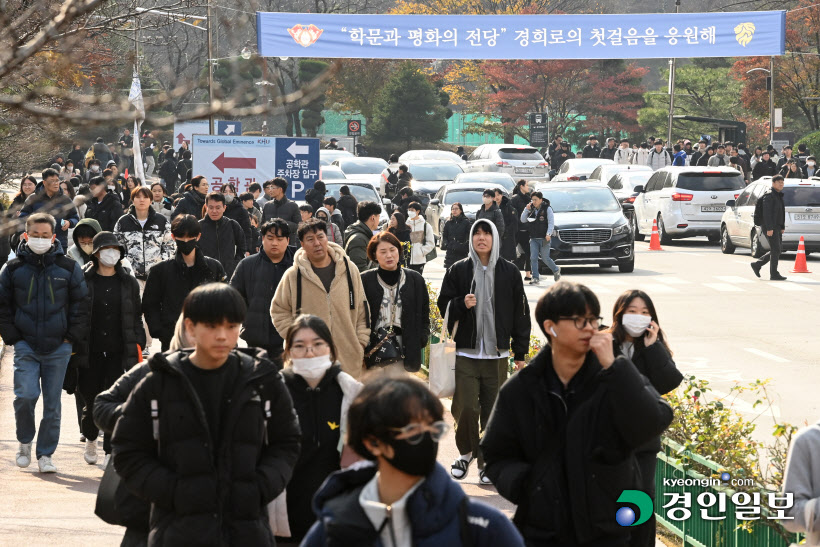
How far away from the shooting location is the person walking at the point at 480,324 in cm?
853

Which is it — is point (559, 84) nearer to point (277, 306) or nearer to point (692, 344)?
point (692, 344)

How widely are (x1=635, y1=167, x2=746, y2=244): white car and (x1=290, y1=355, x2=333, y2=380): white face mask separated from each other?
2445 cm

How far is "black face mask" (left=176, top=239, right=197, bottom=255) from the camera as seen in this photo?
9.12 meters

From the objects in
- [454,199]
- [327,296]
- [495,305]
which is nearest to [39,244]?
[327,296]

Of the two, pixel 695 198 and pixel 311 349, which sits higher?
pixel 311 349

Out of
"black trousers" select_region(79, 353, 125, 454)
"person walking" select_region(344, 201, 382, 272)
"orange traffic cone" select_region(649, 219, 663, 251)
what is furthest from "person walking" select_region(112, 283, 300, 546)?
"orange traffic cone" select_region(649, 219, 663, 251)

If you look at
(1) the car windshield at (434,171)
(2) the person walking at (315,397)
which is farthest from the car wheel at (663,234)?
(2) the person walking at (315,397)

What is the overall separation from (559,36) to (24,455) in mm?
25849

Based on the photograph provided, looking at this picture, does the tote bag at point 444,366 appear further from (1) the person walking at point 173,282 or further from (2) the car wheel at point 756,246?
(2) the car wheel at point 756,246

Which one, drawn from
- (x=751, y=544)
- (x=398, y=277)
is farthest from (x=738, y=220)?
(x=751, y=544)

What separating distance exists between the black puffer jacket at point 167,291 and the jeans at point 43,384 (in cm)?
62

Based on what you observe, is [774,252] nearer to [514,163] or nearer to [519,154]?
[514,163]

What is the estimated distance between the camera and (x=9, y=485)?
8469 mm

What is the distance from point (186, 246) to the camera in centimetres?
914
